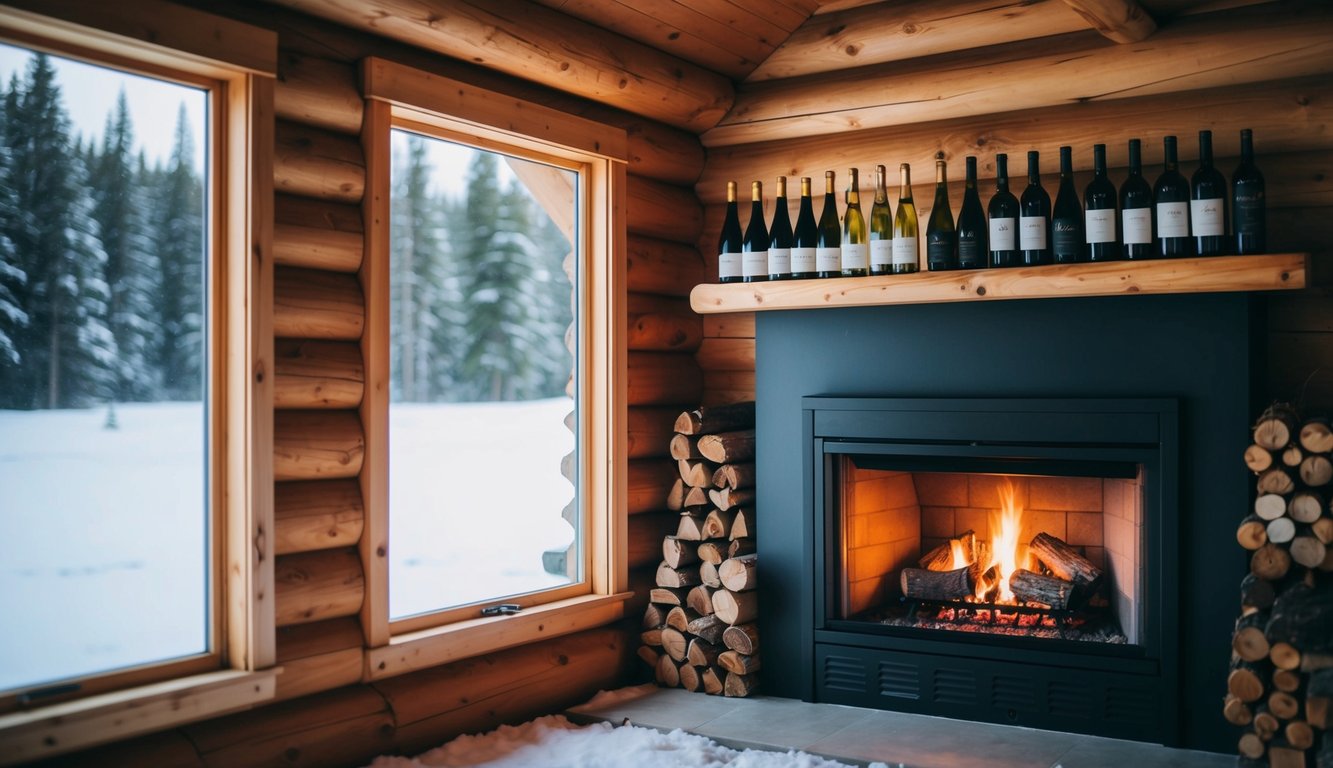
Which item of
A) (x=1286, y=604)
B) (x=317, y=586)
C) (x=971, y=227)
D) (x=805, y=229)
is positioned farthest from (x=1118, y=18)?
(x=317, y=586)

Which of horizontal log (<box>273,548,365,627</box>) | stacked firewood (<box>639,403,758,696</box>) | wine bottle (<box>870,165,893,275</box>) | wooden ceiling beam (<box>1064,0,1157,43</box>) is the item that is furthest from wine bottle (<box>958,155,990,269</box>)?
horizontal log (<box>273,548,365,627</box>)

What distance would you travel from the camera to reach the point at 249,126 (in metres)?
3.10

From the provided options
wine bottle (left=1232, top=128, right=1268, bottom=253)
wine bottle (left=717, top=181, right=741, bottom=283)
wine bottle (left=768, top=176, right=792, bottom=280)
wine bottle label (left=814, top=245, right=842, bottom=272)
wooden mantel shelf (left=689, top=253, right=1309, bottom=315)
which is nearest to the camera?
wooden mantel shelf (left=689, top=253, right=1309, bottom=315)

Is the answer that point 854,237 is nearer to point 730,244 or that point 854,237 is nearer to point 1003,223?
point 730,244

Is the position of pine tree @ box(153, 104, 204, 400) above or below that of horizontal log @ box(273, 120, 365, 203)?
below

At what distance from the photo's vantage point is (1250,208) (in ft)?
11.3

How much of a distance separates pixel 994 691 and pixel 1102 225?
163 centimetres

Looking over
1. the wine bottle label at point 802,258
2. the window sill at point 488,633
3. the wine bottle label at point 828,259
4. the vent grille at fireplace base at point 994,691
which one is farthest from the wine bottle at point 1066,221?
the window sill at point 488,633

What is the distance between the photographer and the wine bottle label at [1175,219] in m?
3.49

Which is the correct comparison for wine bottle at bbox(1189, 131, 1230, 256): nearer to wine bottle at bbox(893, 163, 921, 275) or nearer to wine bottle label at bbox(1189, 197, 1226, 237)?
wine bottle label at bbox(1189, 197, 1226, 237)

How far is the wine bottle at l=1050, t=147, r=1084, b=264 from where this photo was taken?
3.70 meters

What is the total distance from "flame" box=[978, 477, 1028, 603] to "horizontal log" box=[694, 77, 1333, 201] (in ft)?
3.84

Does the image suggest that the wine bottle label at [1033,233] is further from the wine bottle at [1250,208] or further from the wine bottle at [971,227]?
the wine bottle at [1250,208]

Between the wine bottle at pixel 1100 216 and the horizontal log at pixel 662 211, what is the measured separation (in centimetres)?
175
